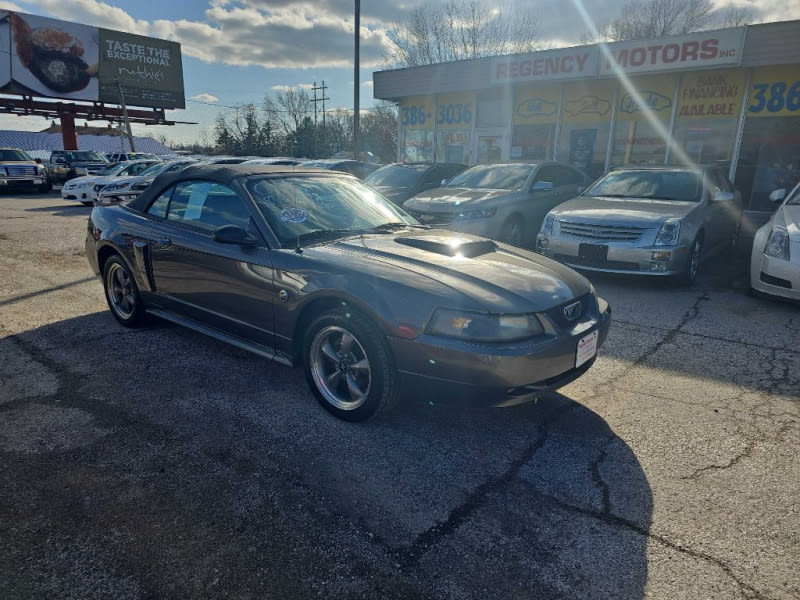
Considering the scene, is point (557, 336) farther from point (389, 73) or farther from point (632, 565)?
point (389, 73)

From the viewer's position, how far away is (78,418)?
3189mm

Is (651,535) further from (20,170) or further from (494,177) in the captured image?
(20,170)

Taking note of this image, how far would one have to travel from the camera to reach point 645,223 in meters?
6.17

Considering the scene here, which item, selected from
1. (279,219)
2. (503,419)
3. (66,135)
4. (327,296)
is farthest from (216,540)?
(66,135)

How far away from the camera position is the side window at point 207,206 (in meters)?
3.68

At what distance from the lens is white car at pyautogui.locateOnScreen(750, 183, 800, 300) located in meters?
5.30

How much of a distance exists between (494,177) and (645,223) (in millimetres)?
3258

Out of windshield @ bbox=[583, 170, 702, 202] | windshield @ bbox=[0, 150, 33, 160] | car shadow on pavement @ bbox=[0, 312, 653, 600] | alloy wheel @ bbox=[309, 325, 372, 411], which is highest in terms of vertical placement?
windshield @ bbox=[0, 150, 33, 160]

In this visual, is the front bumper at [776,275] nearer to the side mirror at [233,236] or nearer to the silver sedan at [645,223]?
the silver sedan at [645,223]

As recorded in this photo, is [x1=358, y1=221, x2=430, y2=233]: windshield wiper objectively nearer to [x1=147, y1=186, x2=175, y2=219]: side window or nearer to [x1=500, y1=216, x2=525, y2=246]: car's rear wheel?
[x1=147, y1=186, x2=175, y2=219]: side window

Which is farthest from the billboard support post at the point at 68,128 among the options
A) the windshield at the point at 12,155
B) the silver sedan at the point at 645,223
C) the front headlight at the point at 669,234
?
the front headlight at the point at 669,234

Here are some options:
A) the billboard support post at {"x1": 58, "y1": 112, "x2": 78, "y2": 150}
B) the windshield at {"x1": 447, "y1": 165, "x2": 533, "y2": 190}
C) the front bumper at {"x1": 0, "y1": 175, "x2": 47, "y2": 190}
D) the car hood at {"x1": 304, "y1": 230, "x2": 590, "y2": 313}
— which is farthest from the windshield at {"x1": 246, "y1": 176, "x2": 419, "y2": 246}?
the billboard support post at {"x1": 58, "y1": 112, "x2": 78, "y2": 150}

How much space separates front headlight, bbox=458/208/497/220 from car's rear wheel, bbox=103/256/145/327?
4.62 metres

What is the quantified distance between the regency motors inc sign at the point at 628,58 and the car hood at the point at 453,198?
6811 millimetres
